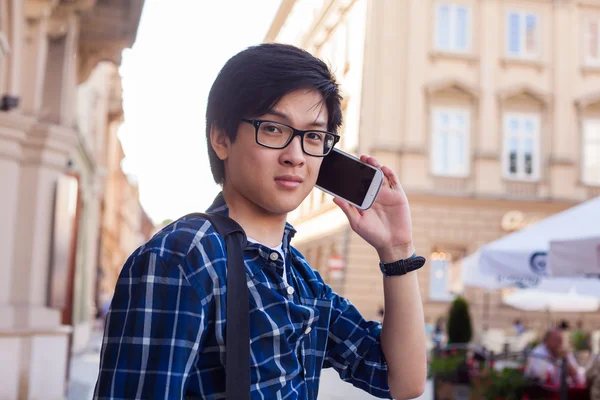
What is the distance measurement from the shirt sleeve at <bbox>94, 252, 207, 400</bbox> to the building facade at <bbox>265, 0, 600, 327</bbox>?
→ 21.2 m

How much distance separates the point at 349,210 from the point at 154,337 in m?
0.60

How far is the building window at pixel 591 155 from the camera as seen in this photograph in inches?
959

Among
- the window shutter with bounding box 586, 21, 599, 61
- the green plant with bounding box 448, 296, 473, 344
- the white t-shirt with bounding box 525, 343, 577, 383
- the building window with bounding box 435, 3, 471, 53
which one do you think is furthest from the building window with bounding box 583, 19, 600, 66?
the white t-shirt with bounding box 525, 343, 577, 383

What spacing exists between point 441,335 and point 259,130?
62.5ft

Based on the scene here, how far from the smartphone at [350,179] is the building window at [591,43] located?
964 inches

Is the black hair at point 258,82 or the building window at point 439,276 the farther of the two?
the building window at point 439,276

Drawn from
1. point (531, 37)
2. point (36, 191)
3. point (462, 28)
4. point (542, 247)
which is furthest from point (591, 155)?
point (36, 191)

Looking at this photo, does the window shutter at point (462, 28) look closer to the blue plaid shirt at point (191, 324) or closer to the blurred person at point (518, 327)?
the blurred person at point (518, 327)

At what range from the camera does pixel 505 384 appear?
7410 millimetres

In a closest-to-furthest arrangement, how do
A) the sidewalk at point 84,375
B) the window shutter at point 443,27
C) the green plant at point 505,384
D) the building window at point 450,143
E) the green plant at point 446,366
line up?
the green plant at point 505,384, the green plant at point 446,366, the sidewalk at point 84,375, the building window at point 450,143, the window shutter at point 443,27

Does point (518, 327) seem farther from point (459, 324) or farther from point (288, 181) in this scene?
point (288, 181)

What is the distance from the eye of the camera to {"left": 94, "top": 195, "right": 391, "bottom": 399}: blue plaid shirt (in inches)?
51.7

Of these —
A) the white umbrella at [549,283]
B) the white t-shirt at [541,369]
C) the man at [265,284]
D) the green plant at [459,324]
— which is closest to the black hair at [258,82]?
the man at [265,284]

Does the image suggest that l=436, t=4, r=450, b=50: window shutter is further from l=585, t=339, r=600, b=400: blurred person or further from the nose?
the nose
